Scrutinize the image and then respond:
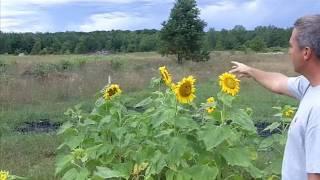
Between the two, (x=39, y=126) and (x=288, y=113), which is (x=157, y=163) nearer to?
(x=288, y=113)

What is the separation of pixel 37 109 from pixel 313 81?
9.41m

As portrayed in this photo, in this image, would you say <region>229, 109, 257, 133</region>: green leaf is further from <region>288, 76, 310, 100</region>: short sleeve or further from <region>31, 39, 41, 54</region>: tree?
<region>31, 39, 41, 54</region>: tree

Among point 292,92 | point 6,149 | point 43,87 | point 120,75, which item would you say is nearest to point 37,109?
point 43,87

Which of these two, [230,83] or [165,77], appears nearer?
[230,83]

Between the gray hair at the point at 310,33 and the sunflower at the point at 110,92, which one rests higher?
the gray hair at the point at 310,33

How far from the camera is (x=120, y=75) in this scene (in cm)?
1773

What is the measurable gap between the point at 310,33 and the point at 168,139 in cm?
82

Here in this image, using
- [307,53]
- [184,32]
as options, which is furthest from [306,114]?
[184,32]

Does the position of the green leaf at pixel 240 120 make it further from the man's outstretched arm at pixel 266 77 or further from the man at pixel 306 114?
the man at pixel 306 114

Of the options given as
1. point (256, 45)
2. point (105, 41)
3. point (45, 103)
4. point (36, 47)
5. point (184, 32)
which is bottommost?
point (36, 47)

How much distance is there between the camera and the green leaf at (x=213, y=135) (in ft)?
7.86

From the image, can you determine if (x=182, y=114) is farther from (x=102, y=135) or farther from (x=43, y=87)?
(x=43, y=87)

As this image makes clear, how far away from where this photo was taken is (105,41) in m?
60.4

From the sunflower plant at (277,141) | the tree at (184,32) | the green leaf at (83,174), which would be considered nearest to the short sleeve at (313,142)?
the sunflower plant at (277,141)
